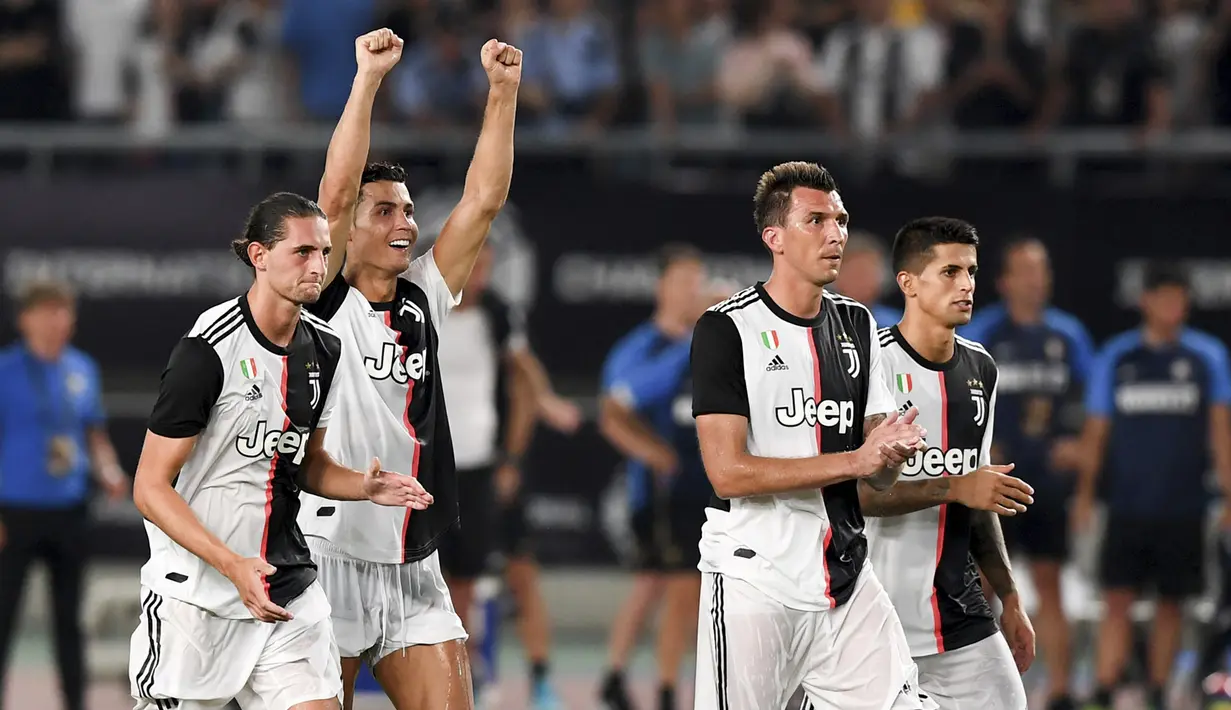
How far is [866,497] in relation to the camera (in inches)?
268

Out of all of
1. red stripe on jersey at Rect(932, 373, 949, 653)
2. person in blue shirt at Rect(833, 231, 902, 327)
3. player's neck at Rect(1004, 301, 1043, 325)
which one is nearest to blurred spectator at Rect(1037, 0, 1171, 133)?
player's neck at Rect(1004, 301, 1043, 325)

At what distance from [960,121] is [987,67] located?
0.49m

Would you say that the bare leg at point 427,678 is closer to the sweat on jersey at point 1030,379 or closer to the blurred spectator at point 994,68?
the sweat on jersey at point 1030,379

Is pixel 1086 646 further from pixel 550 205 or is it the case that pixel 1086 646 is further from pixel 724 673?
pixel 724 673

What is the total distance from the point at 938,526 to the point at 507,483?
531 cm

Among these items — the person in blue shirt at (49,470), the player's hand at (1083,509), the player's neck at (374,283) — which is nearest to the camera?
the player's neck at (374,283)

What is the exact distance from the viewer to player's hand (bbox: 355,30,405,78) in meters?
6.63

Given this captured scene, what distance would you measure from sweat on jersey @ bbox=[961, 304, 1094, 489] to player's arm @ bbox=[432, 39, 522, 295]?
5125mm

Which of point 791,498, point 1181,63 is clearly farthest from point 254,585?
point 1181,63

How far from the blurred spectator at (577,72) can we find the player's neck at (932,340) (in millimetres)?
7876

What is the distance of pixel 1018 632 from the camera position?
713 centimetres

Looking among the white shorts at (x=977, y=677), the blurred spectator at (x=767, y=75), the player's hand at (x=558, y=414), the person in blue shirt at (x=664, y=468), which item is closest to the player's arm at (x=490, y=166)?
the white shorts at (x=977, y=677)

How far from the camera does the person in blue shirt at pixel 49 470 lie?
10906 mm

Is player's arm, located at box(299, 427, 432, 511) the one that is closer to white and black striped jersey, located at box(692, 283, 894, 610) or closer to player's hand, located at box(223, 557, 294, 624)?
player's hand, located at box(223, 557, 294, 624)
